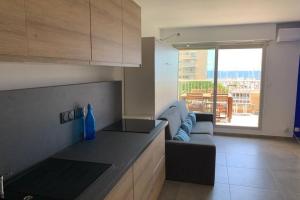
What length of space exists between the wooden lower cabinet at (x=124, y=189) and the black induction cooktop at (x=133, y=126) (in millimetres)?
717

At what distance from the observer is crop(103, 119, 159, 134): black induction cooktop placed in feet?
7.72

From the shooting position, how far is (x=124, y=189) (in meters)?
1.50

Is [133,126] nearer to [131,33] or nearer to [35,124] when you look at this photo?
[131,33]

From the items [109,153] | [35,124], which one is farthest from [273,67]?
[35,124]

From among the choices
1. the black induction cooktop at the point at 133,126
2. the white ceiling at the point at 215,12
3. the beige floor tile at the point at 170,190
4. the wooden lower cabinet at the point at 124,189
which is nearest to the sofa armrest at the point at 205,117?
the white ceiling at the point at 215,12

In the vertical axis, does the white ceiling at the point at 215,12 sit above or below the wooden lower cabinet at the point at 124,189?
above

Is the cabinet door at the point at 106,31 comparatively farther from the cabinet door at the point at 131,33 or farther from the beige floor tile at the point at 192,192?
the beige floor tile at the point at 192,192

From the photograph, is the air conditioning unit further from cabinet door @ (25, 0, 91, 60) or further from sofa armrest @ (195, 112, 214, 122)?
cabinet door @ (25, 0, 91, 60)

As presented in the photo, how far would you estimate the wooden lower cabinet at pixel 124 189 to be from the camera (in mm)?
1329

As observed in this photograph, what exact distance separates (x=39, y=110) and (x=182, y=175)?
6.77ft

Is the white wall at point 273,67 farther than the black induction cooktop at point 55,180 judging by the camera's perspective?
Yes

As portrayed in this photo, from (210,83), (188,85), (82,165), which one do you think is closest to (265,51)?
(210,83)

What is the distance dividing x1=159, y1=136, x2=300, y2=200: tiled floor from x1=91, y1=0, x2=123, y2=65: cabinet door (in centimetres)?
176

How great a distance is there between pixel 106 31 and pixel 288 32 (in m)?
4.06
